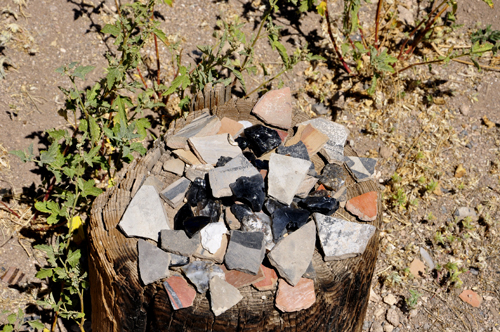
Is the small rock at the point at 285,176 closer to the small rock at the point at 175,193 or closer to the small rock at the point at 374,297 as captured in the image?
the small rock at the point at 175,193

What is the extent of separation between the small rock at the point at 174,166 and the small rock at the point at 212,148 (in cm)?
11

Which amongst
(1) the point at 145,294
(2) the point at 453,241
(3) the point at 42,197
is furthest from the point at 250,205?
(2) the point at 453,241

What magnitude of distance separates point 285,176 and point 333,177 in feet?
0.96

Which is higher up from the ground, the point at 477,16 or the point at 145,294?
the point at 477,16

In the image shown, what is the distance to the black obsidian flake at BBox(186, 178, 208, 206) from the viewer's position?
2100 mm

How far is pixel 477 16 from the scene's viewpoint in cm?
397

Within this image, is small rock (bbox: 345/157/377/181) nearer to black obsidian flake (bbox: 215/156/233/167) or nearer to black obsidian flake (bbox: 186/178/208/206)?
black obsidian flake (bbox: 215/156/233/167)

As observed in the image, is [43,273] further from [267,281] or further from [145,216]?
[267,281]

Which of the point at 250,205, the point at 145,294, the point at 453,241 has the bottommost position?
the point at 453,241

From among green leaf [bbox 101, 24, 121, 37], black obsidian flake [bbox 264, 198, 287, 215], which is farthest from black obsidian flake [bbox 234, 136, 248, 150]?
green leaf [bbox 101, 24, 121, 37]

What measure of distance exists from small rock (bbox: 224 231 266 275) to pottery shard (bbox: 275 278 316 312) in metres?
0.15

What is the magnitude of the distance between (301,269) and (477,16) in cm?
341

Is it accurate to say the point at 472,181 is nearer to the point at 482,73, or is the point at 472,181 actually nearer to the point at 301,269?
the point at 482,73

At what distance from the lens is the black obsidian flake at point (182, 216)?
1990 millimetres
